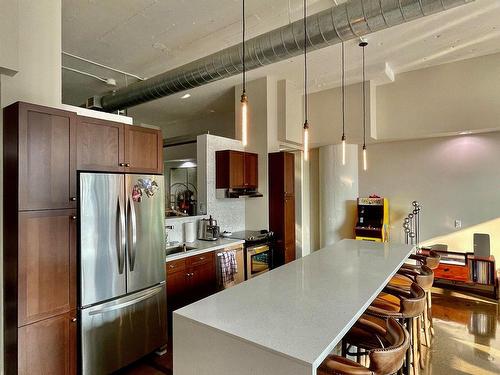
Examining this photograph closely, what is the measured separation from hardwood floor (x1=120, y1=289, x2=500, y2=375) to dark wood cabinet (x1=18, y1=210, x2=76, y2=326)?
100 cm

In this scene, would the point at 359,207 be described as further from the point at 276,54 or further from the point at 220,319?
the point at 220,319

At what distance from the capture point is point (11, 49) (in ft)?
7.38

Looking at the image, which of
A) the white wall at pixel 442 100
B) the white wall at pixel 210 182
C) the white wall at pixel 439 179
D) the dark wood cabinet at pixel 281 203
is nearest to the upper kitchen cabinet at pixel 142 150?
the white wall at pixel 210 182

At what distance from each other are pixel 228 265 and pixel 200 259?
0.50 metres

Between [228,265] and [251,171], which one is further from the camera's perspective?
[251,171]

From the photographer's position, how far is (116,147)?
8.93 feet

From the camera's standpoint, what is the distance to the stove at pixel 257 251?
4391 millimetres

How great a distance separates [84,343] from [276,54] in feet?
10.6

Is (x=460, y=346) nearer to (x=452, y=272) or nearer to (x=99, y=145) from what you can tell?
(x=452, y=272)

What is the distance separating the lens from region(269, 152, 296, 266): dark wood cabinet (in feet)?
16.5

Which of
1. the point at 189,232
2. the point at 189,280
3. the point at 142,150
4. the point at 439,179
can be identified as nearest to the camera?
the point at 142,150

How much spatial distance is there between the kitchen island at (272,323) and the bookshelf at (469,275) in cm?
307

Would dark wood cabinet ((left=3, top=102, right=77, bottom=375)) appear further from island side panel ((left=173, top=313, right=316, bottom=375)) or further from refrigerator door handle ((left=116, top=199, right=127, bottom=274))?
island side panel ((left=173, top=313, right=316, bottom=375))

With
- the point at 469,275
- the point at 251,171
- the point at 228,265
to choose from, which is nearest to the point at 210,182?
the point at 251,171
